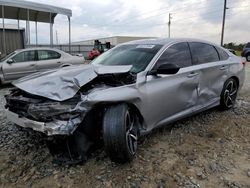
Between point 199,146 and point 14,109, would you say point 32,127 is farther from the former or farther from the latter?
point 199,146

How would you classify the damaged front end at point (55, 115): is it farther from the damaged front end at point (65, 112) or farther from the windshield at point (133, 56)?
the windshield at point (133, 56)

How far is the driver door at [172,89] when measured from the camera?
369 centimetres

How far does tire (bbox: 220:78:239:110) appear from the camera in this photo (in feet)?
17.3

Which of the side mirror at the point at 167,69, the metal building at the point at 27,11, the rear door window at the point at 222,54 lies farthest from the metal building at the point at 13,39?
the side mirror at the point at 167,69

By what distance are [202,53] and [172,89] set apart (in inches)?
51.7

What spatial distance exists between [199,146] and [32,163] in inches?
87.7

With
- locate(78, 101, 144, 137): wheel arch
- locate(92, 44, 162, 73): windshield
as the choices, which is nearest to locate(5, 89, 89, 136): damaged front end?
locate(78, 101, 144, 137): wheel arch

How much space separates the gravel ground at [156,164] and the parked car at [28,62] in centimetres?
562

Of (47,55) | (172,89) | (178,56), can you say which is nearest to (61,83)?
(172,89)

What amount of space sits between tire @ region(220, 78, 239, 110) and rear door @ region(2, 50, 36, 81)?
7.14 m

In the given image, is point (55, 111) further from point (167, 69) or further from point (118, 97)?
point (167, 69)

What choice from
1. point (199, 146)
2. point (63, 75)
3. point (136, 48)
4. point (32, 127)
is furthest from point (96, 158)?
point (136, 48)

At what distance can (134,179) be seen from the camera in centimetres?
302

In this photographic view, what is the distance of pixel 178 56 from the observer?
14.4 ft
